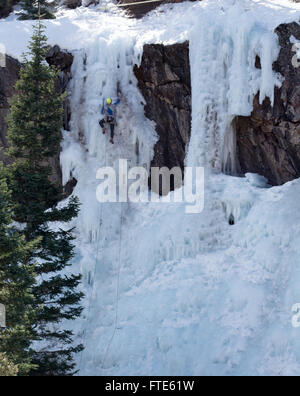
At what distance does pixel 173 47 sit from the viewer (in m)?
19.8

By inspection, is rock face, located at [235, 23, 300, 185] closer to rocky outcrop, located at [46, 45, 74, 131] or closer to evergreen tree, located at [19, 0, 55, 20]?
rocky outcrop, located at [46, 45, 74, 131]

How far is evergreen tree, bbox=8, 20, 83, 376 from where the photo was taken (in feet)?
46.9

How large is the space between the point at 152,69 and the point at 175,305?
7.23m

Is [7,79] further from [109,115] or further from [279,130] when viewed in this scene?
[279,130]

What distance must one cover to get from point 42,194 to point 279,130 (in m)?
6.90

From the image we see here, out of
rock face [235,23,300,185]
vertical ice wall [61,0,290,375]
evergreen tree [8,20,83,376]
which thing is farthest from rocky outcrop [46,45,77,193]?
evergreen tree [8,20,83,376]

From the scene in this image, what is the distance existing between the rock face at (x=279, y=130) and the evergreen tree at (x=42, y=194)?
5.90 metres

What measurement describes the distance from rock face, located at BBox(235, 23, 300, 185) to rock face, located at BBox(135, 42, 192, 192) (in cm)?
178

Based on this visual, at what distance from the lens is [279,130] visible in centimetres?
1823

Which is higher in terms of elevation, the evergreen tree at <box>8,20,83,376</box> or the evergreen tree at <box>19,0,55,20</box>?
the evergreen tree at <box>19,0,55,20</box>

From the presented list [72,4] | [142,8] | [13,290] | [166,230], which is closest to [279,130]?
[166,230]
